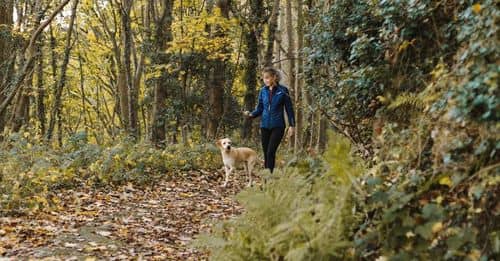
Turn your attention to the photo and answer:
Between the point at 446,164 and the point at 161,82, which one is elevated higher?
the point at 161,82

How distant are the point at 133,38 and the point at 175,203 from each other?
50.9 ft

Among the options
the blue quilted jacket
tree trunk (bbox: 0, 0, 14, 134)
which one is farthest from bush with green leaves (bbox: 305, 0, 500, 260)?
tree trunk (bbox: 0, 0, 14, 134)

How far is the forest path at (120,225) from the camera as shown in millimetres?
6199

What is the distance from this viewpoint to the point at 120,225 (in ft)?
24.8

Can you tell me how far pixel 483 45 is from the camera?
11.9 feet

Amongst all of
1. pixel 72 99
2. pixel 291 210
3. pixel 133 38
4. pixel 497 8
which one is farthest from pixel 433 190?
pixel 72 99

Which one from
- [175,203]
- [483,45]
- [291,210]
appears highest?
[483,45]

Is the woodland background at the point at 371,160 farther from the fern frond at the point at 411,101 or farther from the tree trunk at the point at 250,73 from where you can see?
the tree trunk at the point at 250,73

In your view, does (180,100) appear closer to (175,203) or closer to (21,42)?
(21,42)

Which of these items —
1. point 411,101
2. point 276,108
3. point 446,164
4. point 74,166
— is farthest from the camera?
point 74,166

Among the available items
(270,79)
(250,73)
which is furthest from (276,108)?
(250,73)

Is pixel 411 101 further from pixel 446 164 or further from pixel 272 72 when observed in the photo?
pixel 272 72

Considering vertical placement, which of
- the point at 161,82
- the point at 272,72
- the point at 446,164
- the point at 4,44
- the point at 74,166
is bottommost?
the point at 74,166

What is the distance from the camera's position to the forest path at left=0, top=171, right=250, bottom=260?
6.20 meters
